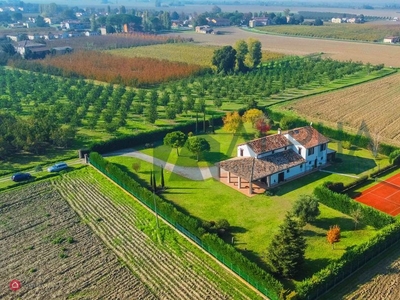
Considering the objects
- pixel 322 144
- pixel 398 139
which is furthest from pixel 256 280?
pixel 398 139

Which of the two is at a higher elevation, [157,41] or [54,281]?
[157,41]

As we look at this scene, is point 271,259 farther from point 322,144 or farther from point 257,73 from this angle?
point 257,73

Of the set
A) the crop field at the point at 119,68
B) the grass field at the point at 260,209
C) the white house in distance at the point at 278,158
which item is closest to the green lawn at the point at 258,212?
the grass field at the point at 260,209

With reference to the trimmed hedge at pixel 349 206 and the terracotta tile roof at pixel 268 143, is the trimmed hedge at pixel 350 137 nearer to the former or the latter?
the terracotta tile roof at pixel 268 143

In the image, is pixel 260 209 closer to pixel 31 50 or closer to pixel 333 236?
pixel 333 236

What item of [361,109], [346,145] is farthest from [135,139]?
[361,109]

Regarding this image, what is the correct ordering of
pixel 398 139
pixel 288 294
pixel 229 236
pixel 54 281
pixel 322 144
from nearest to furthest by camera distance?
pixel 288 294
pixel 54 281
pixel 229 236
pixel 322 144
pixel 398 139
